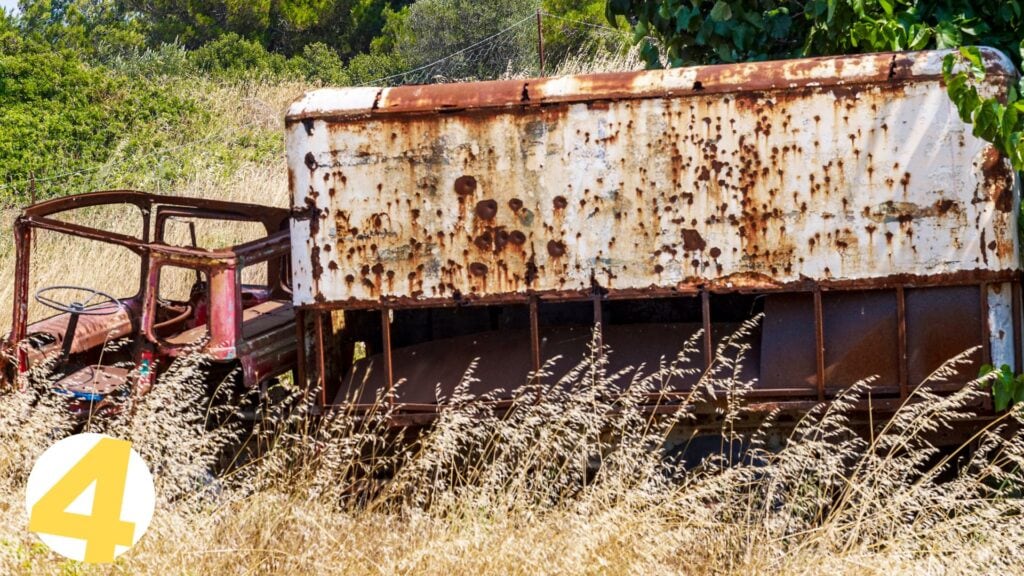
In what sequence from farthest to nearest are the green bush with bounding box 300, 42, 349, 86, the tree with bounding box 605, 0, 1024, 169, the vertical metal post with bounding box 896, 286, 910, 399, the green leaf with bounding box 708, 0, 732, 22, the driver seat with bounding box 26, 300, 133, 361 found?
the green bush with bounding box 300, 42, 349, 86 → the green leaf with bounding box 708, 0, 732, 22 → the driver seat with bounding box 26, 300, 133, 361 → the vertical metal post with bounding box 896, 286, 910, 399 → the tree with bounding box 605, 0, 1024, 169

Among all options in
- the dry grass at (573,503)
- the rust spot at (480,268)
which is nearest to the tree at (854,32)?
the dry grass at (573,503)

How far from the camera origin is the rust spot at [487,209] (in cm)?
509

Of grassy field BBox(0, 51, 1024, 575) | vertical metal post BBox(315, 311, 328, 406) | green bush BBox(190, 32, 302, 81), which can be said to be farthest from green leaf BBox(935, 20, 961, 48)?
green bush BBox(190, 32, 302, 81)

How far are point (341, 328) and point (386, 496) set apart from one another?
4.52 ft

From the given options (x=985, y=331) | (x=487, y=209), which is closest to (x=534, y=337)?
→ (x=487, y=209)

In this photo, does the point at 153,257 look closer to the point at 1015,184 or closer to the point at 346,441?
the point at 346,441

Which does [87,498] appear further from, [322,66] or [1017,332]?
[322,66]

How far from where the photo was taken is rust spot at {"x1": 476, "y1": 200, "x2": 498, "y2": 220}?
5.09 metres

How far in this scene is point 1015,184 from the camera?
481cm

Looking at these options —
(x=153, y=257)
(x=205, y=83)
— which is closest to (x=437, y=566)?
(x=153, y=257)

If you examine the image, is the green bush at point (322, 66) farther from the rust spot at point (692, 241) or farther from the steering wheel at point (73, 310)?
the rust spot at point (692, 241)

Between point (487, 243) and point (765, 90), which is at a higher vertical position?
point (765, 90)

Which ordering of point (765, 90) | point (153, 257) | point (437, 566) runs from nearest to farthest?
point (437, 566) → point (765, 90) → point (153, 257)

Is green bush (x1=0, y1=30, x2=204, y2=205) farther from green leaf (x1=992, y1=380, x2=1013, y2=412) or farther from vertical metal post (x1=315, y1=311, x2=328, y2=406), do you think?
green leaf (x1=992, y1=380, x2=1013, y2=412)
